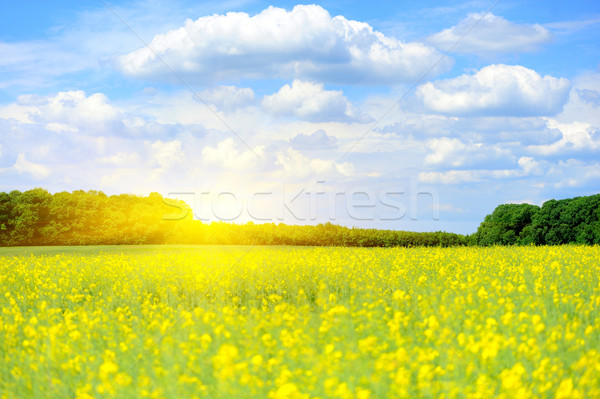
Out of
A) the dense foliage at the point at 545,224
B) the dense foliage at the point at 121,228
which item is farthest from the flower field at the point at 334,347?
the dense foliage at the point at 545,224

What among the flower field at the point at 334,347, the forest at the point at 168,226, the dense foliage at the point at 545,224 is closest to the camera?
the flower field at the point at 334,347

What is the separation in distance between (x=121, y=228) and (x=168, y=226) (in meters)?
2.62

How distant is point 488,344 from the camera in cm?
477

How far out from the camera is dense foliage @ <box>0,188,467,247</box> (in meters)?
26.4

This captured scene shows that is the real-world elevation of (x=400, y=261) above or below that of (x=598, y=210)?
below

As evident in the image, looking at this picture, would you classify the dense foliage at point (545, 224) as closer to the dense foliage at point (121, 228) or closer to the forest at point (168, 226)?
the forest at point (168, 226)

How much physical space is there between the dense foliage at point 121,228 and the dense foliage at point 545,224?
5428 millimetres

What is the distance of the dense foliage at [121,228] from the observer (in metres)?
26.4

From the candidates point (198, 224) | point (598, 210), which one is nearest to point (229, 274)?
point (198, 224)

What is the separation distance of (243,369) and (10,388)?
9.30 feet

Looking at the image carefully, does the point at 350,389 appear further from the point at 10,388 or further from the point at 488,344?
the point at 10,388

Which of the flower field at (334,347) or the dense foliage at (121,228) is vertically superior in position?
the dense foliage at (121,228)

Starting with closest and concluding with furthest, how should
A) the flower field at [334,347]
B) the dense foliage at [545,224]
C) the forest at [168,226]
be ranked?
1. the flower field at [334,347]
2. the dense foliage at [545,224]
3. the forest at [168,226]

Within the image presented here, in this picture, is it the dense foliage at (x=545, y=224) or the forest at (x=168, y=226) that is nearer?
the dense foliage at (x=545, y=224)
